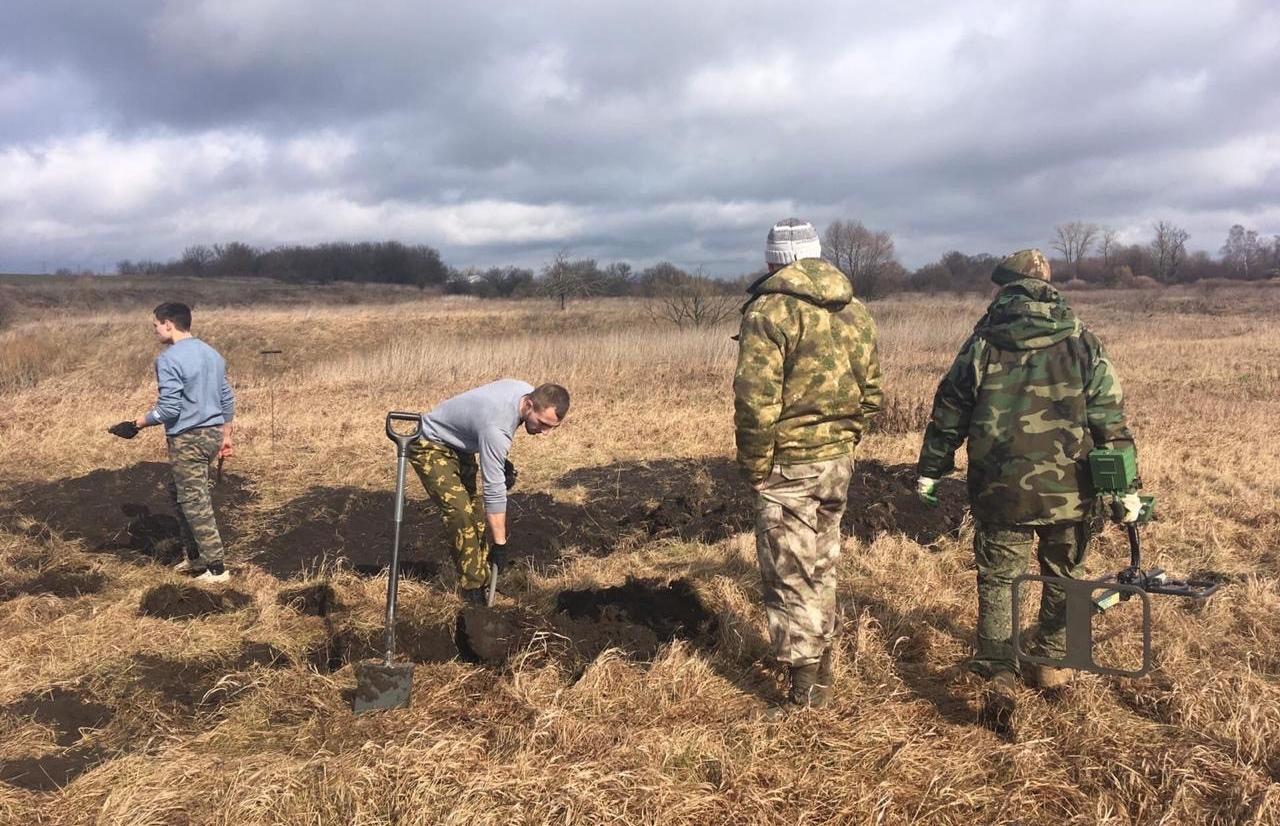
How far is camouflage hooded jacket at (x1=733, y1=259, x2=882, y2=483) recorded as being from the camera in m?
3.11

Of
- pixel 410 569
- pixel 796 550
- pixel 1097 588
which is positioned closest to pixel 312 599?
pixel 410 569

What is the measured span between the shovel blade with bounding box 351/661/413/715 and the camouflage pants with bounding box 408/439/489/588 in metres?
1.14

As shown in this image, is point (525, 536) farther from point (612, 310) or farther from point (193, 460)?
point (612, 310)

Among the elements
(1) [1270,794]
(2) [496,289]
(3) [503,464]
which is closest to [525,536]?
(3) [503,464]

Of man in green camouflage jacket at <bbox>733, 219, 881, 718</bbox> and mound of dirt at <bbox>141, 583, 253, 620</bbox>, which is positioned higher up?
man in green camouflage jacket at <bbox>733, 219, 881, 718</bbox>

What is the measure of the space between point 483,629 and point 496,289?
55.2m

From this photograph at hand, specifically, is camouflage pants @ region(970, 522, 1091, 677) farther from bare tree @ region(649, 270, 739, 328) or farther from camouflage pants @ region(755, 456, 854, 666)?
bare tree @ region(649, 270, 739, 328)

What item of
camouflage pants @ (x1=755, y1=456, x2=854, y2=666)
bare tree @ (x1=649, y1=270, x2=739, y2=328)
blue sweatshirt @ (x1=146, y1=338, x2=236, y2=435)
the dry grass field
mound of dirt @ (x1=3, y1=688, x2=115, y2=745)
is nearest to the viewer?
the dry grass field

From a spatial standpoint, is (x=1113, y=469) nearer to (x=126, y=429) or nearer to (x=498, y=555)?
(x=498, y=555)

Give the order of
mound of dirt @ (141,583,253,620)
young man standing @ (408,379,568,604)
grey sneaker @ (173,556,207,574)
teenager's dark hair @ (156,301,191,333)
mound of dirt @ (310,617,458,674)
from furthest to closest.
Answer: grey sneaker @ (173,556,207,574) → teenager's dark hair @ (156,301,191,333) → mound of dirt @ (141,583,253,620) → young man standing @ (408,379,568,604) → mound of dirt @ (310,617,458,674)

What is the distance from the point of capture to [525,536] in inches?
240

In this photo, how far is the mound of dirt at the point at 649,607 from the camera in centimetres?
428

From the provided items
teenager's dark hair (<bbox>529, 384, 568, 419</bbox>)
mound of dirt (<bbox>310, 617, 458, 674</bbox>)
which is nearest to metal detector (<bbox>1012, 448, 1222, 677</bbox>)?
teenager's dark hair (<bbox>529, 384, 568, 419</bbox>)

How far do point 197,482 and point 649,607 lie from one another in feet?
10.4
